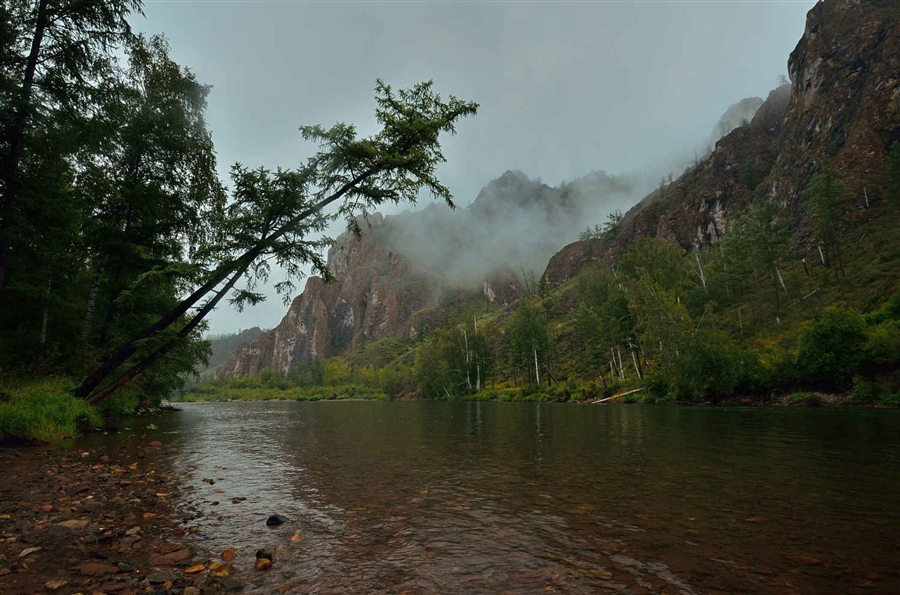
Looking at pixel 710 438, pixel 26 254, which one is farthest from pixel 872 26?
pixel 26 254

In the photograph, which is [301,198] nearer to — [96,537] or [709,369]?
[96,537]

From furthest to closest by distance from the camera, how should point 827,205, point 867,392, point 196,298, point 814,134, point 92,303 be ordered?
1. point 814,134
2. point 827,205
3. point 867,392
4. point 92,303
5. point 196,298

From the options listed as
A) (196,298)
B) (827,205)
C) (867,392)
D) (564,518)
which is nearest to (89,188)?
(196,298)

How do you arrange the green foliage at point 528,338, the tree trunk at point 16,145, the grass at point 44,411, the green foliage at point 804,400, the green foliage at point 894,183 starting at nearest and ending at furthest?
the grass at point 44,411
the tree trunk at point 16,145
the green foliage at point 804,400
the green foliage at point 894,183
the green foliage at point 528,338

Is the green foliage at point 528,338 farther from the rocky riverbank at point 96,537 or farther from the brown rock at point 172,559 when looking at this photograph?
the brown rock at point 172,559

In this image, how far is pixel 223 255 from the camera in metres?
17.3

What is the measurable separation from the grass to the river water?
14.5ft

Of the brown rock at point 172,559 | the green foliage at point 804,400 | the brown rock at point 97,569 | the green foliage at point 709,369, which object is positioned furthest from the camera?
the green foliage at point 709,369

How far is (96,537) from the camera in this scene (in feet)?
21.1

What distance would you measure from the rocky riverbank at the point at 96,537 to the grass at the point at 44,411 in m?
4.20

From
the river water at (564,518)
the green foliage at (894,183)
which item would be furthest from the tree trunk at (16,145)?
the green foliage at (894,183)

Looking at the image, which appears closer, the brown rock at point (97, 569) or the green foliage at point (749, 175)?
the brown rock at point (97, 569)

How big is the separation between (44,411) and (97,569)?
51.0 feet

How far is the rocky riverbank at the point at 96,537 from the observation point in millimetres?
4910
